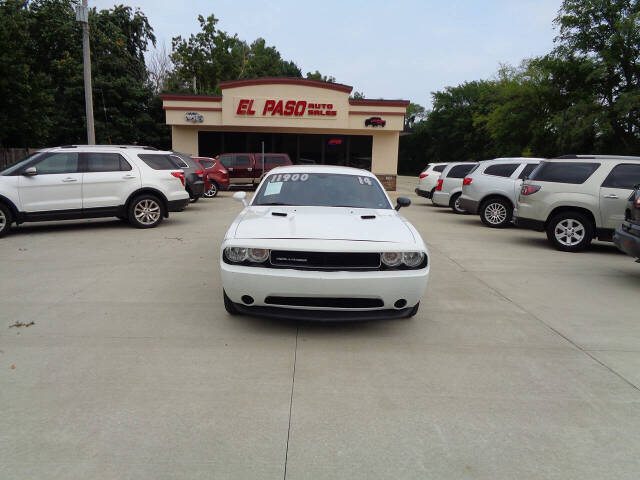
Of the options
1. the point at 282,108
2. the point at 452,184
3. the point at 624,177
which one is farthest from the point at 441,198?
the point at 282,108

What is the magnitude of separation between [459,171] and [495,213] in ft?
11.2

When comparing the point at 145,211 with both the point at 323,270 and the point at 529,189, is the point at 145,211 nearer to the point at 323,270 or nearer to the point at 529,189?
the point at 323,270

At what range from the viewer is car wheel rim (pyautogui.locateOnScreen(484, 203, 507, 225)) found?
40.7ft

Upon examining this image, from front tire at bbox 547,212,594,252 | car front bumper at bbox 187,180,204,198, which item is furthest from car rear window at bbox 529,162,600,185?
car front bumper at bbox 187,180,204,198

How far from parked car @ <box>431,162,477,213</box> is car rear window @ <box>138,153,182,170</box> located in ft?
28.5

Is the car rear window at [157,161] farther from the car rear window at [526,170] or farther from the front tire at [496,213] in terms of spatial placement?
the car rear window at [526,170]

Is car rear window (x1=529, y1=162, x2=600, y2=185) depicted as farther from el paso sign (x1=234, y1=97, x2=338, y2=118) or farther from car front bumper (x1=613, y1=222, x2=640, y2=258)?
el paso sign (x1=234, y1=97, x2=338, y2=118)

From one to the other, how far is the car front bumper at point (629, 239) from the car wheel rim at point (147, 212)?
30.1ft

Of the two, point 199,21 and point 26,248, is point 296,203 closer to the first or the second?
point 26,248

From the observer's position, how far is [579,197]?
29.1 ft

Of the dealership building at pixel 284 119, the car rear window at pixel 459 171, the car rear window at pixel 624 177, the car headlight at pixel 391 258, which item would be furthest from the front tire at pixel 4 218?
the dealership building at pixel 284 119

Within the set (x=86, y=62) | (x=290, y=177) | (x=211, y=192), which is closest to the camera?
(x=290, y=177)

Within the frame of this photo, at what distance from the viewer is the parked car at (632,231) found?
631cm

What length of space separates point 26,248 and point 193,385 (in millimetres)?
6727
